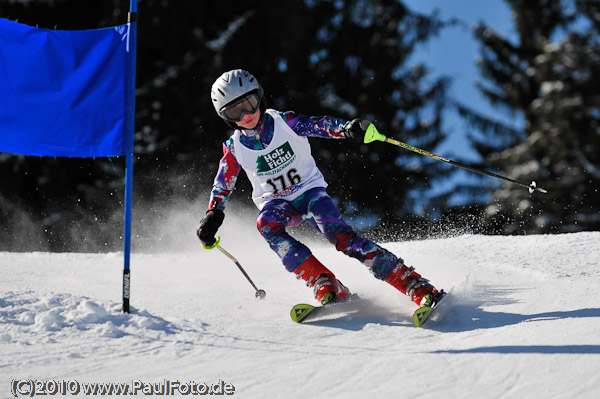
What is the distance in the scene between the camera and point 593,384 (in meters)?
2.64

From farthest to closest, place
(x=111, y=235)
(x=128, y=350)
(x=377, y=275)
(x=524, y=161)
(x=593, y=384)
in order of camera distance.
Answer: (x=524, y=161) < (x=111, y=235) < (x=377, y=275) < (x=128, y=350) < (x=593, y=384)

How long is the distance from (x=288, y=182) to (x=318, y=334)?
3.57ft

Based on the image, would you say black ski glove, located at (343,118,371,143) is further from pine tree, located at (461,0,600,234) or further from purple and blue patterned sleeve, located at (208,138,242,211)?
pine tree, located at (461,0,600,234)

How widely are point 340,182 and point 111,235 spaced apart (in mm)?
5522

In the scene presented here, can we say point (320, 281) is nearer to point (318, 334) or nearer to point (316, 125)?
point (318, 334)

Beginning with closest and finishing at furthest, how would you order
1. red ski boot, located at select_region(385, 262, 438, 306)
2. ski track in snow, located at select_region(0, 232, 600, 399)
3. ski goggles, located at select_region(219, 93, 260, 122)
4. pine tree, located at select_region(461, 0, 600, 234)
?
1. ski track in snow, located at select_region(0, 232, 600, 399)
2. red ski boot, located at select_region(385, 262, 438, 306)
3. ski goggles, located at select_region(219, 93, 260, 122)
4. pine tree, located at select_region(461, 0, 600, 234)

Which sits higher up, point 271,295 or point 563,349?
point 271,295

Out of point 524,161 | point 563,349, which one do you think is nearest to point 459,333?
point 563,349

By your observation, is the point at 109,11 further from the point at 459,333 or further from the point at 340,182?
the point at 459,333

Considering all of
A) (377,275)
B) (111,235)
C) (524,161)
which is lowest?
(377,275)

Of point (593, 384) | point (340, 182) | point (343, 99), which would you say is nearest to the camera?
point (593, 384)

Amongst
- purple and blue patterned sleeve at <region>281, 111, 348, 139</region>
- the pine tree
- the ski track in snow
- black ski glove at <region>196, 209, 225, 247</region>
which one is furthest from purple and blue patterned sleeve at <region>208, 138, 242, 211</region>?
the pine tree

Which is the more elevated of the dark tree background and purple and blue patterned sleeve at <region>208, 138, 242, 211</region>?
the dark tree background

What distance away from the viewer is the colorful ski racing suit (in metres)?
4.02
